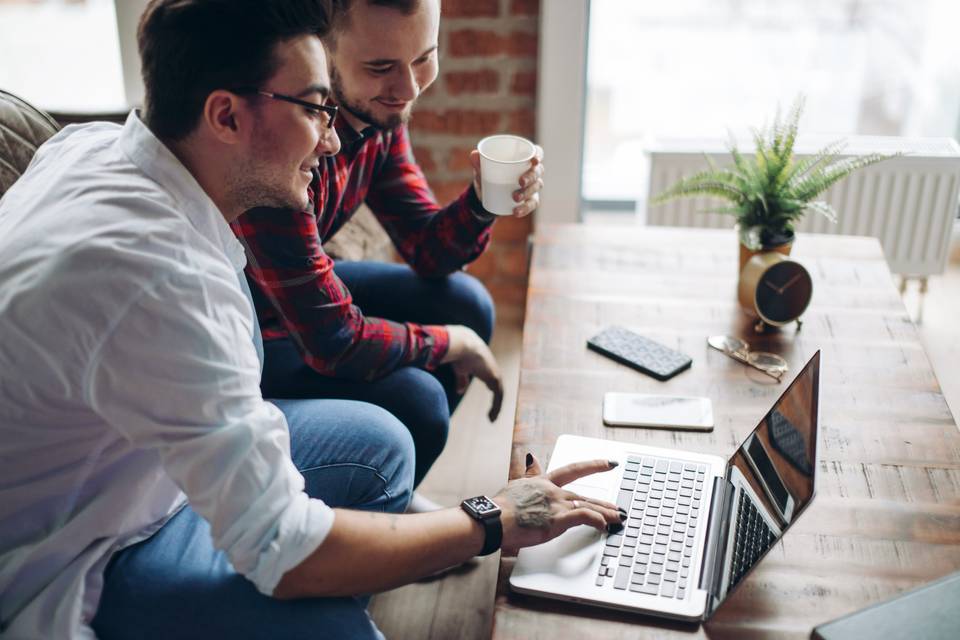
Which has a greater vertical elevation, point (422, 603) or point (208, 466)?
point (208, 466)

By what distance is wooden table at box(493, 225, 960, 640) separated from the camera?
1.07m

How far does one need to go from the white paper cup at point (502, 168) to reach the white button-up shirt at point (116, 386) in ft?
1.95

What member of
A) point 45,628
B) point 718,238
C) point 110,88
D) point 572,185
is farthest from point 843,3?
point 45,628

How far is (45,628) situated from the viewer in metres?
1.03

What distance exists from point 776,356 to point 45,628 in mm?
1120

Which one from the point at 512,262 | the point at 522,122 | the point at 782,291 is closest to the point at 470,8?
the point at 522,122

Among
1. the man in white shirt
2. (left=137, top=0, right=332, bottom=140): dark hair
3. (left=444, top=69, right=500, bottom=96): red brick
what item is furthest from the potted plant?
(left=444, top=69, right=500, bottom=96): red brick

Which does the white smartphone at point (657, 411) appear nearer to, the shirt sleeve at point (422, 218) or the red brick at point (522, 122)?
the shirt sleeve at point (422, 218)

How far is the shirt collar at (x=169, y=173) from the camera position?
3.43 feet

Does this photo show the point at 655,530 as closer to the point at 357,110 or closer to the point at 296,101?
the point at 296,101

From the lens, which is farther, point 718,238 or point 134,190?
point 718,238

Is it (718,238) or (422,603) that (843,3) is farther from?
(422,603)

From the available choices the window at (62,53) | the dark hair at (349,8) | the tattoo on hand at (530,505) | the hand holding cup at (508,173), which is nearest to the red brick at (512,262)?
the hand holding cup at (508,173)

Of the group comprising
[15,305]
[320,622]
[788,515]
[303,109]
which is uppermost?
[303,109]
